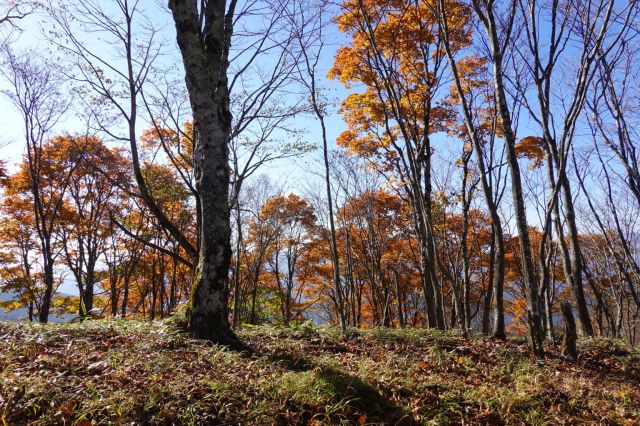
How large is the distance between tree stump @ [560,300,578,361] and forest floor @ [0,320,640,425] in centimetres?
39

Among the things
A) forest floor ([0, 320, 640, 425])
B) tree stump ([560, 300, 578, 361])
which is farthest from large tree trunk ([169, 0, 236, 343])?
tree stump ([560, 300, 578, 361])

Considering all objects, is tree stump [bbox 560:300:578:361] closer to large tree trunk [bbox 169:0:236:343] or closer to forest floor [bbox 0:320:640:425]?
forest floor [bbox 0:320:640:425]

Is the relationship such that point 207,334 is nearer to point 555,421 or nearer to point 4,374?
point 4,374

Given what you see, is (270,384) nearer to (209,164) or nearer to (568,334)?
(209,164)

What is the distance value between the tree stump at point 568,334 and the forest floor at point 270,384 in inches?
15.4

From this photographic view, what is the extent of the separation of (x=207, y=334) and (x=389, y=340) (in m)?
3.26

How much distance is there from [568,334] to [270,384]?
5294 mm

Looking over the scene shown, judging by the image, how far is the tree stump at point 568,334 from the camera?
5.44 meters

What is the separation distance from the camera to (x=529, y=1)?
7.48m

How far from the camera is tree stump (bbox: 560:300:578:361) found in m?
5.44

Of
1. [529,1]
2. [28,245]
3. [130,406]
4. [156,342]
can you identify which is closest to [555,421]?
[130,406]

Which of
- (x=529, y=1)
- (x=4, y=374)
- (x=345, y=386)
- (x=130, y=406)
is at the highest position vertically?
(x=529, y=1)

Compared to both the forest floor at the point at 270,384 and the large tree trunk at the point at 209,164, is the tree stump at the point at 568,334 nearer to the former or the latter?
the forest floor at the point at 270,384

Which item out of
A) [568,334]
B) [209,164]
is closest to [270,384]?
[209,164]
